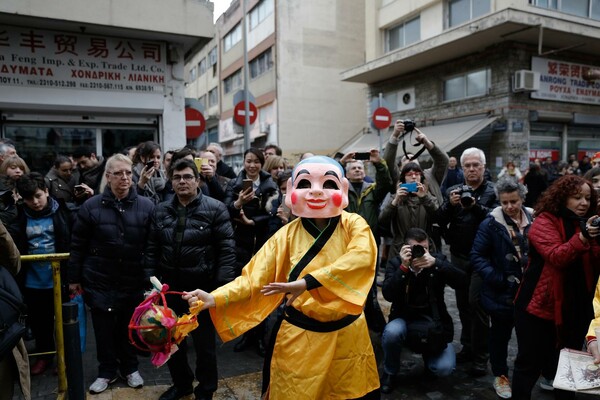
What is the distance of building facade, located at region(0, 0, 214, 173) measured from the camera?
7.42 metres

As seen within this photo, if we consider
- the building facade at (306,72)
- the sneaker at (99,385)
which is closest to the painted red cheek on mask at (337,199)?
the sneaker at (99,385)

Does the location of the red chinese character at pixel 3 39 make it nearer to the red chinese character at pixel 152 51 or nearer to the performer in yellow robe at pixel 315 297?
the red chinese character at pixel 152 51

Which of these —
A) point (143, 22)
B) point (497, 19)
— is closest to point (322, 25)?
point (497, 19)

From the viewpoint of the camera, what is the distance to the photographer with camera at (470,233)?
162 inches

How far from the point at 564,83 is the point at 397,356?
14.1m

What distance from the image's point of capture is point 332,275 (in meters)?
2.44

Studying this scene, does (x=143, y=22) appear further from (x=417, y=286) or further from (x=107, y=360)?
(x=417, y=286)

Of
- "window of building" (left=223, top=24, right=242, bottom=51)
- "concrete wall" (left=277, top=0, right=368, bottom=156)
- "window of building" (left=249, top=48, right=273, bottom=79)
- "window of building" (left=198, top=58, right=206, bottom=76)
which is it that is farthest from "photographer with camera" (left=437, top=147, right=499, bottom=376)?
"window of building" (left=198, top=58, right=206, bottom=76)

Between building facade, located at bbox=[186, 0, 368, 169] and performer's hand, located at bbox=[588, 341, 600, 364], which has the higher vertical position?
building facade, located at bbox=[186, 0, 368, 169]

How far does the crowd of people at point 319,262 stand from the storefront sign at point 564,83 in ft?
37.3

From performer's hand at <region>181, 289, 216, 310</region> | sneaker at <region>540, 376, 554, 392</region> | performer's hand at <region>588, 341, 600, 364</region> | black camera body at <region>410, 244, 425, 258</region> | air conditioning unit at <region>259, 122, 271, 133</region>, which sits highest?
air conditioning unit at <region>259, 122, 271, 133</region>

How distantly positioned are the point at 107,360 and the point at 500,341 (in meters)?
3.23

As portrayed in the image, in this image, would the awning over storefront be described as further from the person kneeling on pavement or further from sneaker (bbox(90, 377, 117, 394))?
sneaker (bbox(90, 377, 117, 394))

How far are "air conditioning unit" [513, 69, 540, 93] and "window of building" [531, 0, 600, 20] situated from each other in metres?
2.04
